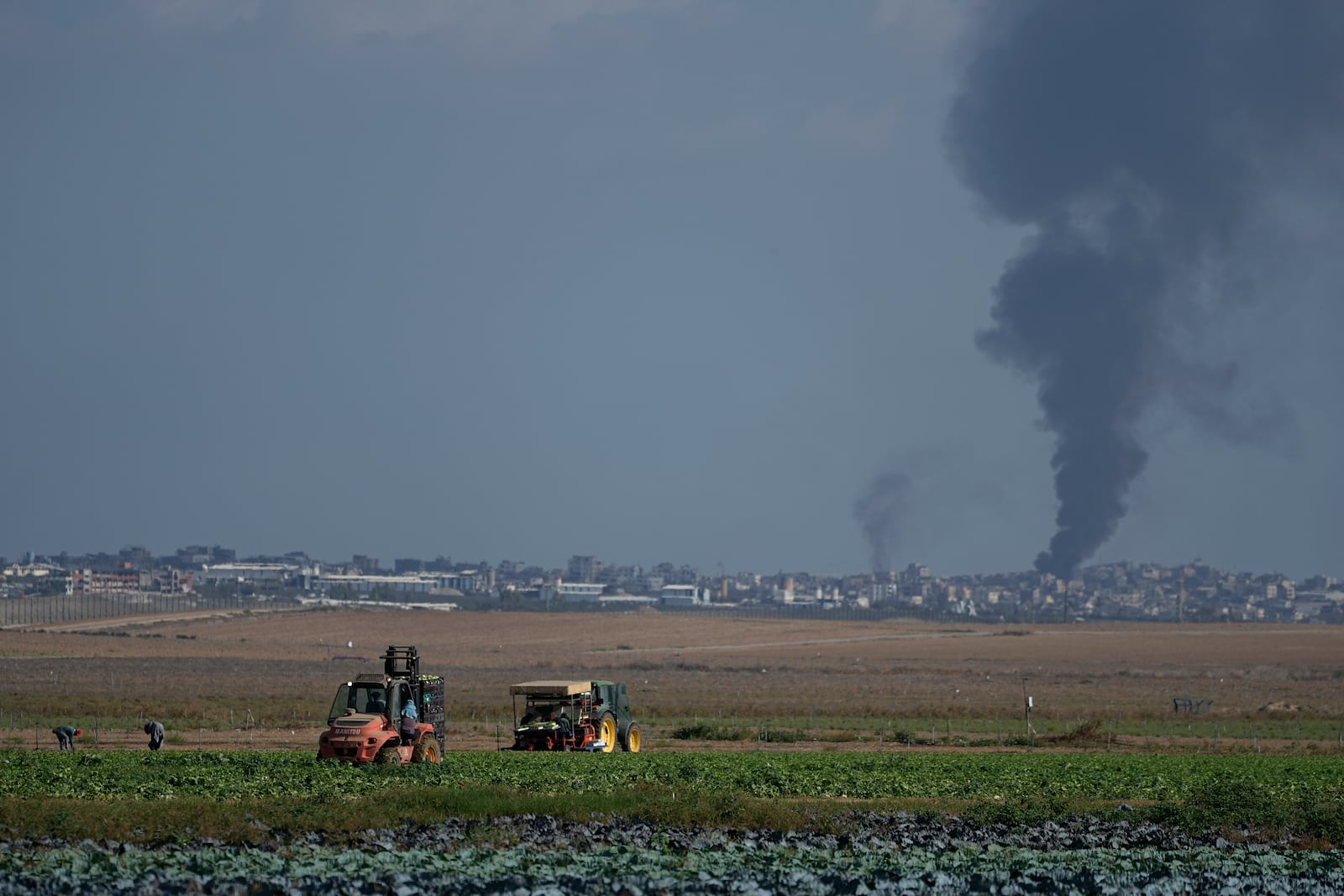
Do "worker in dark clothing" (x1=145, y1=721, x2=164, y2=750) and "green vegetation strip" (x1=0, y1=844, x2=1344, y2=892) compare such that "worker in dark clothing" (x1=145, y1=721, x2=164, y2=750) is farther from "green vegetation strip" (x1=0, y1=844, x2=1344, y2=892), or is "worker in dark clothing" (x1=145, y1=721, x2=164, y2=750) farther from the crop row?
"green vegetation strip" (x1=0, y1=844, x2=1344, y2=892)

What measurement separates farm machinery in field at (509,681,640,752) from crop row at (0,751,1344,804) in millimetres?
2573

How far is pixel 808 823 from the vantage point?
2383 cm

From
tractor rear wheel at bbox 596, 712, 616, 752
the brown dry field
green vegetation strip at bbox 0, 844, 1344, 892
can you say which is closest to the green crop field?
green vegetation strip at bbox 0, 844, 1344, 892

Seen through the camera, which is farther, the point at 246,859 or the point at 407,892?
the point at 246,859

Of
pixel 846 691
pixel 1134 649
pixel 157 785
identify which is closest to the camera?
pixel 157 785

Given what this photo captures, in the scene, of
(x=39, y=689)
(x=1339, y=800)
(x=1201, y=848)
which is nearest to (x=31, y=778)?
(x=1201, y=848)

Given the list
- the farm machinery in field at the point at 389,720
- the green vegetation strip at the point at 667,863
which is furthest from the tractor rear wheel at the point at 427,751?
the green vegetation strip at the point at 667,863

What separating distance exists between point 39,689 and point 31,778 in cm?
4604

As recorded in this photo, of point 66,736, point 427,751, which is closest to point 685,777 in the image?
point 427,751

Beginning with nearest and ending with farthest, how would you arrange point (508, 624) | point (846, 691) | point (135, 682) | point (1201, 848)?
1. point (1201, 848)
2. point (135, 682)
3. point (846, 691)
4. point (508, 624)

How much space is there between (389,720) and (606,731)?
8.43 meters

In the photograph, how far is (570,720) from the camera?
38562 mm

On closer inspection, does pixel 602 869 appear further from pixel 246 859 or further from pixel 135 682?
pixel 135 682

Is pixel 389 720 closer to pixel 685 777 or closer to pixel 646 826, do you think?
pixel 685 777
